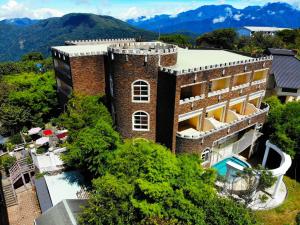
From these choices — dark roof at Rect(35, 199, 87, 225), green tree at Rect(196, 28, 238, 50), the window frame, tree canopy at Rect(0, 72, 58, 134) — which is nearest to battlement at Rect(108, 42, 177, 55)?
the window frame

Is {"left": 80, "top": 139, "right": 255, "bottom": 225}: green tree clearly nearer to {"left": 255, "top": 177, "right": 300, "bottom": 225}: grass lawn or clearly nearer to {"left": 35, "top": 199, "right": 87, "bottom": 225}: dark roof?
{"left": 35, "top": 199, "right": 87, "bottom": 225}: dark roof

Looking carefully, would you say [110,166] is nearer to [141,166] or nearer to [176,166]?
[141,166]

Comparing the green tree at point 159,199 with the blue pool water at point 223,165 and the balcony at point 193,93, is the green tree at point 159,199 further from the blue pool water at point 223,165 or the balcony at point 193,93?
the blue pool water at point 223,165

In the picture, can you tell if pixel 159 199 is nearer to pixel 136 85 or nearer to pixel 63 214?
pixel 63 214

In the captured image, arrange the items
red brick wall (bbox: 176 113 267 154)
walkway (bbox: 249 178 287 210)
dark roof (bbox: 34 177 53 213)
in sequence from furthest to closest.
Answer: red brick wall (bbox: 176 113 267 154) → walkway (bbox: 249 178 287 210) → dark roof (bbox: 34 177 53 213)

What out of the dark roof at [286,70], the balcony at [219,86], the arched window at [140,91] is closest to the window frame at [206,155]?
the balcony at [219,86]

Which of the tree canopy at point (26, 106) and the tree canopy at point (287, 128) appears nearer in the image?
the tree canopy at point (287, 128)

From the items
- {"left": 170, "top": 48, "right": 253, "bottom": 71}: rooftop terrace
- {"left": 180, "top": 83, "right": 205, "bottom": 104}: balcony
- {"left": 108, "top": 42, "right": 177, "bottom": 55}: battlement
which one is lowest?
{"left": 180, "top": 83, "right": 205, "bottom": 104}: balcony

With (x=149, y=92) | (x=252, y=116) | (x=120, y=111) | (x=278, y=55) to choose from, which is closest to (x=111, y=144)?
(x=120, y=111)
